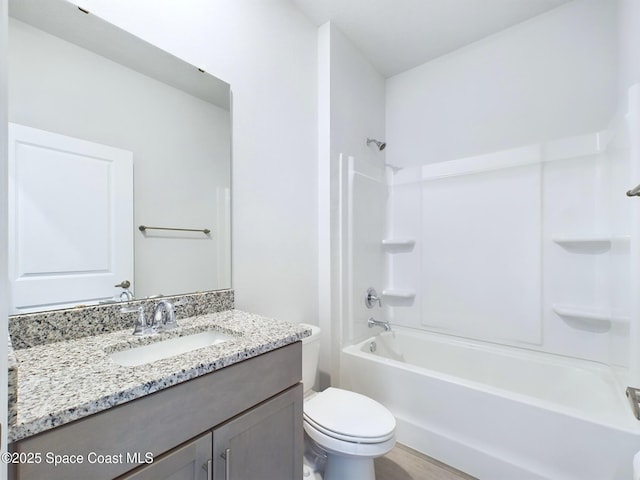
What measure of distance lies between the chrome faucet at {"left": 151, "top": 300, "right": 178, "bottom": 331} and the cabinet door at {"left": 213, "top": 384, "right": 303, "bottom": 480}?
461mm

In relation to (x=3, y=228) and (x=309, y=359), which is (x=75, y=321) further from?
(x=309, y=359)

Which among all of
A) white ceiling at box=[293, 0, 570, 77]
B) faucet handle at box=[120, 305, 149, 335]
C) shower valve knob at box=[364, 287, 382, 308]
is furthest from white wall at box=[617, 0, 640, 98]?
faucet handle at box=[120, 305, 149, 335]

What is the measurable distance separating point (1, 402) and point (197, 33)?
1517mm

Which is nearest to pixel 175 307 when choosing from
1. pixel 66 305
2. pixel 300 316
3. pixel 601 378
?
pixel 66 305

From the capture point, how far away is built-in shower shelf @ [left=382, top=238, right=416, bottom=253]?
2.47m

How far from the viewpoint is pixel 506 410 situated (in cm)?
148

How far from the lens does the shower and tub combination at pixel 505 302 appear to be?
1.37 m

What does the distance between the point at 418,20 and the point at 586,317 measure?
7.06 ft

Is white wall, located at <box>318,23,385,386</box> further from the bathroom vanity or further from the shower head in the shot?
the bathroom vanity

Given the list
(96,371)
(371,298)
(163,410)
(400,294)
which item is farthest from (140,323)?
(400,294)

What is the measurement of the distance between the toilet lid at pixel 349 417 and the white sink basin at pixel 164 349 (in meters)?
0.62

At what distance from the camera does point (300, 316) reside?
1888 mm

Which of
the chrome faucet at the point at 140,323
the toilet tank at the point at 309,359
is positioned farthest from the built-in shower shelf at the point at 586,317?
the chrome faucet at the point at 140,323

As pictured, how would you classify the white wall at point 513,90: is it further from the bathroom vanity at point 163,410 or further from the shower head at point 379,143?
the bathroom vanity at point 163,410
